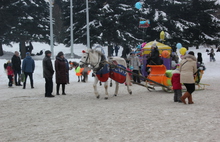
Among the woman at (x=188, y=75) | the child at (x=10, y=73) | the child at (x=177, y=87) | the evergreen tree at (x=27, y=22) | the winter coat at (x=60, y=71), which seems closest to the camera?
the woman at (x=188, y=75)

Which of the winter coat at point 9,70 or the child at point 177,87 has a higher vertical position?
the winter coat at point 9,70

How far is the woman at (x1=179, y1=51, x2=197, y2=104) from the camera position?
9635 mm

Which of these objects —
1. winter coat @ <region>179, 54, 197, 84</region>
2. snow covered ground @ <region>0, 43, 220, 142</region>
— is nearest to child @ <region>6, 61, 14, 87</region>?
snow covered ground @ <region>0, 43, 220, 142</region>

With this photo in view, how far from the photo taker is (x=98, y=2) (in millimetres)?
42812

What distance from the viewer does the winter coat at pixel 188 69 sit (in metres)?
9.67

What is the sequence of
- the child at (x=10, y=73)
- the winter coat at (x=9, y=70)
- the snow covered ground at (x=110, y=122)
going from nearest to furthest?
the snow covered ground at (x=110, y=122) → the child at (x=10, y=73) → the winter coat at (x=9, y=70)

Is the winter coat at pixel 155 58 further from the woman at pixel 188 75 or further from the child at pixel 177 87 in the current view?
the woman at pixel 188 75

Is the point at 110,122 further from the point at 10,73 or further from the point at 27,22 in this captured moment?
the point at 27,22

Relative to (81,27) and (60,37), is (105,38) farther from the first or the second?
(60,37)

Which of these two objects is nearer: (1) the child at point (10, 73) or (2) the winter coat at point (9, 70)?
(1) the child at point (10, 73)

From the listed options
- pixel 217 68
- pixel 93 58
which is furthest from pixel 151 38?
pixel 93 58

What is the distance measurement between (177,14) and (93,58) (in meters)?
35.4

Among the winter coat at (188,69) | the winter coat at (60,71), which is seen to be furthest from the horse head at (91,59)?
the winter coat at (188,69)

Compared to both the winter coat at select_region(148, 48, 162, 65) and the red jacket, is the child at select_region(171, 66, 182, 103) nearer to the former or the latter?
the red jacket
